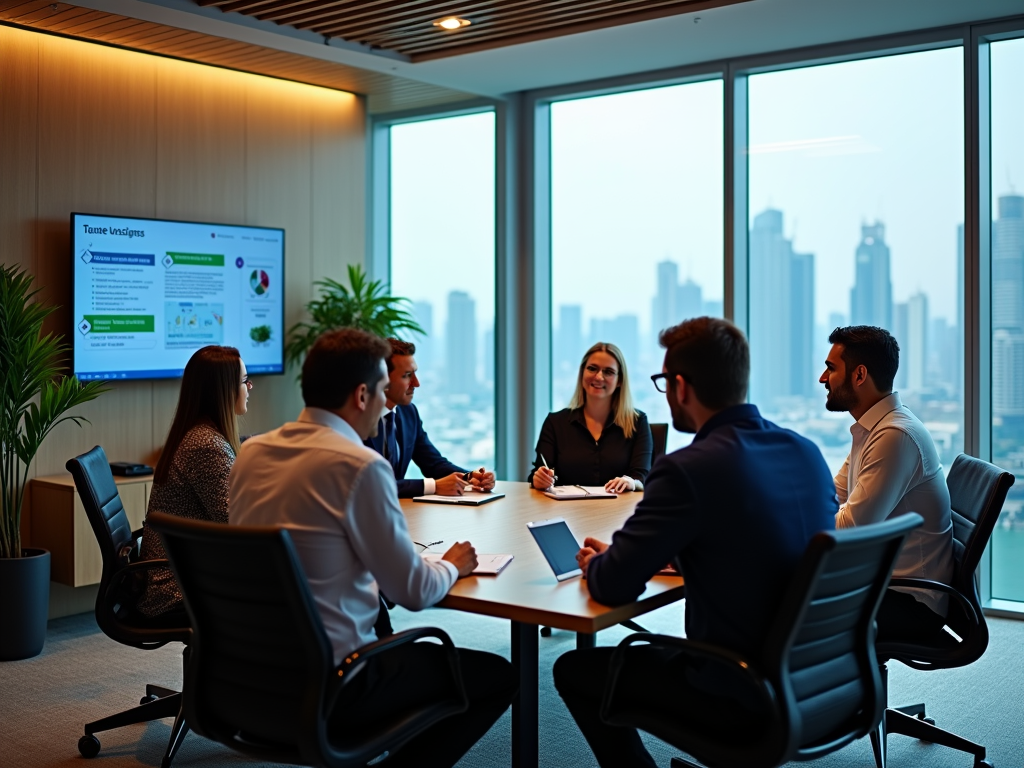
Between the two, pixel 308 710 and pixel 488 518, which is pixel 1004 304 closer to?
pixel 488 518

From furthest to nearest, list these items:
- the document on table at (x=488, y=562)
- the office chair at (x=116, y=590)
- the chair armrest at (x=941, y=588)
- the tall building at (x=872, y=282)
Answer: the tall building at (x=872, y=282) → the office chair at (x=116, y=590) → the chair armrest at (x=941, y=588) → the document on table at (x=488, y=562)

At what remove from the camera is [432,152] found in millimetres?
7930

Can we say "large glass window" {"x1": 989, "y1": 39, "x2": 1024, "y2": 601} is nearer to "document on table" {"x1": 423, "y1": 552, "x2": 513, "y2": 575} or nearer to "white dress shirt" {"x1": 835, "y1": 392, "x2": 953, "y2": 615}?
"white dress shirt" {"x1": 835, "y1": 392, "x2": 953, "y2": 615}

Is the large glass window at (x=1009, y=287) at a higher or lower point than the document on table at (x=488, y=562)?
higher

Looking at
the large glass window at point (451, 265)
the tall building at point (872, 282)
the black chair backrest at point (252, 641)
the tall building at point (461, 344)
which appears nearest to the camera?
the black chair backrest at point (252, 641)

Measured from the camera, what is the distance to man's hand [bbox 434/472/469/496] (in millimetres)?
4606

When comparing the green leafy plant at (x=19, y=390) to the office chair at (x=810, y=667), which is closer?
the office chair at (x=810, y=667)

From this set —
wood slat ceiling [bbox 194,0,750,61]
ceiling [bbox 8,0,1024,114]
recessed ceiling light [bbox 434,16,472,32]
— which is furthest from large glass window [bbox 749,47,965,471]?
recessed ceiling light [bbox 434,16,472,32]

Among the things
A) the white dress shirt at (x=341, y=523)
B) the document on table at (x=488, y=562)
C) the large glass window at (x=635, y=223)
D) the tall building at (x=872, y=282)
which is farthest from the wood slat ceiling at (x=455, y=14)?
the white dress shirt at (x=341, y=523)

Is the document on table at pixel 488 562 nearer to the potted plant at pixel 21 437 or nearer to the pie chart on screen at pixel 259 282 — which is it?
the potted plant at pixel 21 437

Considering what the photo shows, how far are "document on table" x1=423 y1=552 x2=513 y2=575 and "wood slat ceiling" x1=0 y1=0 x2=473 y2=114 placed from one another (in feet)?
11.9

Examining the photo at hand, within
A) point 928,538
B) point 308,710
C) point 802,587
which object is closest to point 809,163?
point 928,538

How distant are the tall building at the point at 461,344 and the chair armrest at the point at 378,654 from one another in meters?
5.12

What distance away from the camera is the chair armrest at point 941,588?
334 centimetres
